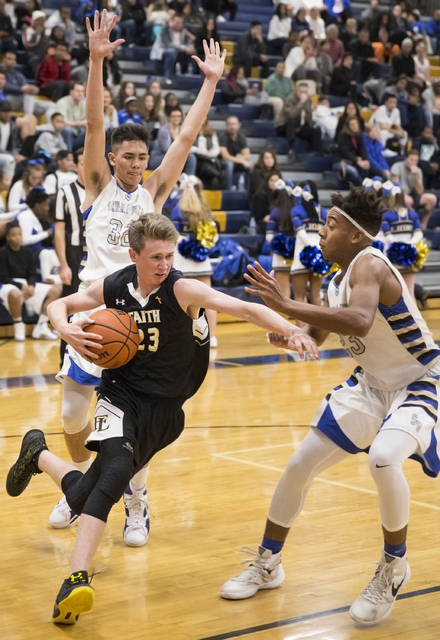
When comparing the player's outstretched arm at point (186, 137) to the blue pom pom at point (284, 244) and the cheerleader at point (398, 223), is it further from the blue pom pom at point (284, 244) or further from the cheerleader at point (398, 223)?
the cheerleader at point (398, 223)

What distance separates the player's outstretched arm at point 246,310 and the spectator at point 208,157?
9786 millimetres

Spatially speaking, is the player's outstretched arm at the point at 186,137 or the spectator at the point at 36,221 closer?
the player's outstretched arm at the point at 186,137

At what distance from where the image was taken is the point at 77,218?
25.1 feet

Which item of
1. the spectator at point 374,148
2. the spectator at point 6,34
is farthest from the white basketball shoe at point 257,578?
the spectator at point 374,148

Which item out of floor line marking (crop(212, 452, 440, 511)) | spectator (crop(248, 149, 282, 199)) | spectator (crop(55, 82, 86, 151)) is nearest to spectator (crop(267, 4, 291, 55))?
spectator (crop(248, 149, 282, 199))

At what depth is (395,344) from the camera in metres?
3.57

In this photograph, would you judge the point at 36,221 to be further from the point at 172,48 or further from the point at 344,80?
the point at 344,80

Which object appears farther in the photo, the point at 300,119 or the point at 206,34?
the point at 300,119

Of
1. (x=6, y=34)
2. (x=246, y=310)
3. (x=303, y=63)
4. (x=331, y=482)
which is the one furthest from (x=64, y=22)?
(x=246, y=310)

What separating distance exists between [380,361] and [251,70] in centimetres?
1397

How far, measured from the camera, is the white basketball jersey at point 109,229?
4387 millimetres

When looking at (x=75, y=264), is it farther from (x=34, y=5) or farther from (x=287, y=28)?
(x=287, y=28)

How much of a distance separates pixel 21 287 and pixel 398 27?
11944 mm

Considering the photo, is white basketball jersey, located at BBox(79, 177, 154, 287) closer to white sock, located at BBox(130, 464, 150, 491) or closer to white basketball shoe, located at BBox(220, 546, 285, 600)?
white sock, located at BBox(130, 464, 150, 491)
